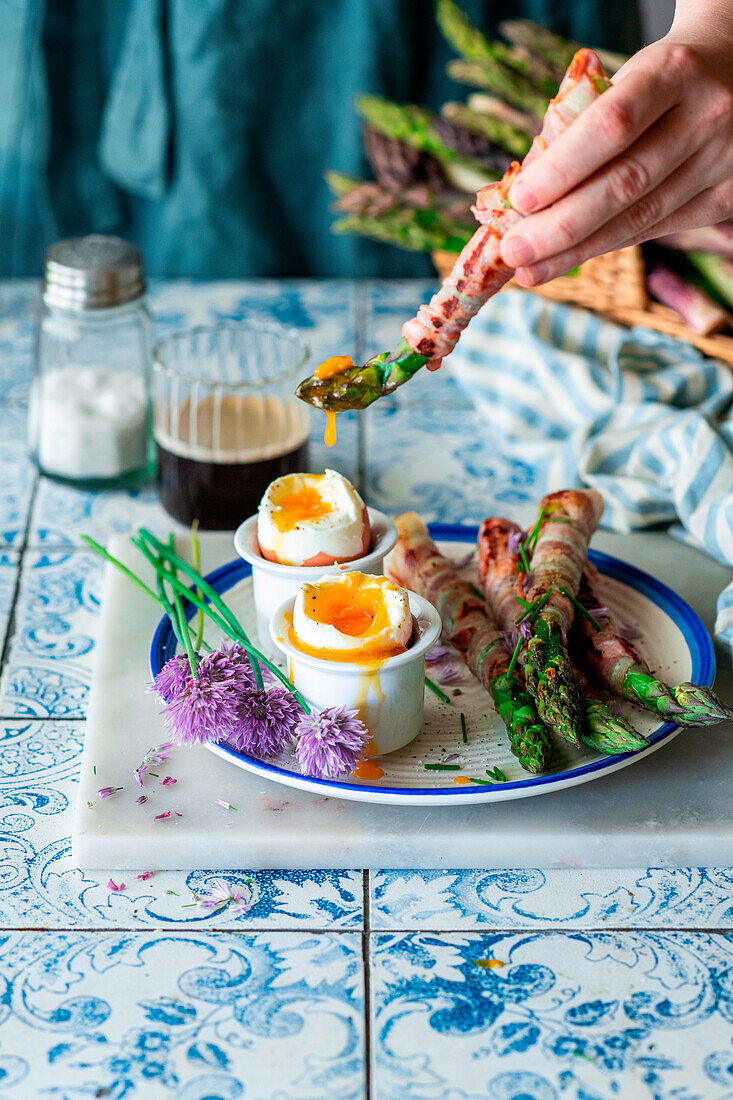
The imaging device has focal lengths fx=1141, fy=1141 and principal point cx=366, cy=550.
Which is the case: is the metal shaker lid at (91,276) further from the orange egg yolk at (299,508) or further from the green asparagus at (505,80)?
the green asparagus at (505,80)

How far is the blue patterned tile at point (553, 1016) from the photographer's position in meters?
0.78

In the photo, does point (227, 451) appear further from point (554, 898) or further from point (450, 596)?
point (554, 898)

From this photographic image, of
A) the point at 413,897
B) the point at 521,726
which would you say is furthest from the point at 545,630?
the point at 413,897

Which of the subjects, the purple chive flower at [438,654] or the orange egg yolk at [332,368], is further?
the purple chive flower at [438,654]

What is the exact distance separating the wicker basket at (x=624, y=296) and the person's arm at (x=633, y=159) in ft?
2.07

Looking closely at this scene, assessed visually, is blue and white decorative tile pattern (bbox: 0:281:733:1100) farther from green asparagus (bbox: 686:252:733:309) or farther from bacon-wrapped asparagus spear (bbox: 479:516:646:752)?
green asparagus (bbox: 686:252:733:309)

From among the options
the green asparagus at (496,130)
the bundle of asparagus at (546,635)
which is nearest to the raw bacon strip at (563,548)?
the bundle of asparagus at (546,635)

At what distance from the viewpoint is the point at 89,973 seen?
858 millimetres

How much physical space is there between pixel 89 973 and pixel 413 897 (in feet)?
0.85

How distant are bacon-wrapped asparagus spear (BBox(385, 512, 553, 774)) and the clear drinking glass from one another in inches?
8.8

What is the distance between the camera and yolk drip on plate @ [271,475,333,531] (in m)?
1.09

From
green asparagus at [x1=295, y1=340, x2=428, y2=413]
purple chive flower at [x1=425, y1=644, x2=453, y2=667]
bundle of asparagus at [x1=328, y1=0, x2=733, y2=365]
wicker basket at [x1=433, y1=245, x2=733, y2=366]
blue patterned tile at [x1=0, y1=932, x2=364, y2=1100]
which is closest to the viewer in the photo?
blue patterned tile at [x1=0, y1=932, x2=364, y2=1100]

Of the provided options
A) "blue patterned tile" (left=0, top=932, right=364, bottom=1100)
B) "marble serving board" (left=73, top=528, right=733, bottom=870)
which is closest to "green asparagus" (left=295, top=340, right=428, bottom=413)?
"marble serving board" (left=73, top=528, right=733, bottom=870)

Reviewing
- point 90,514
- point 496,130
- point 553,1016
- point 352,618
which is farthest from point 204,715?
point 496,130
